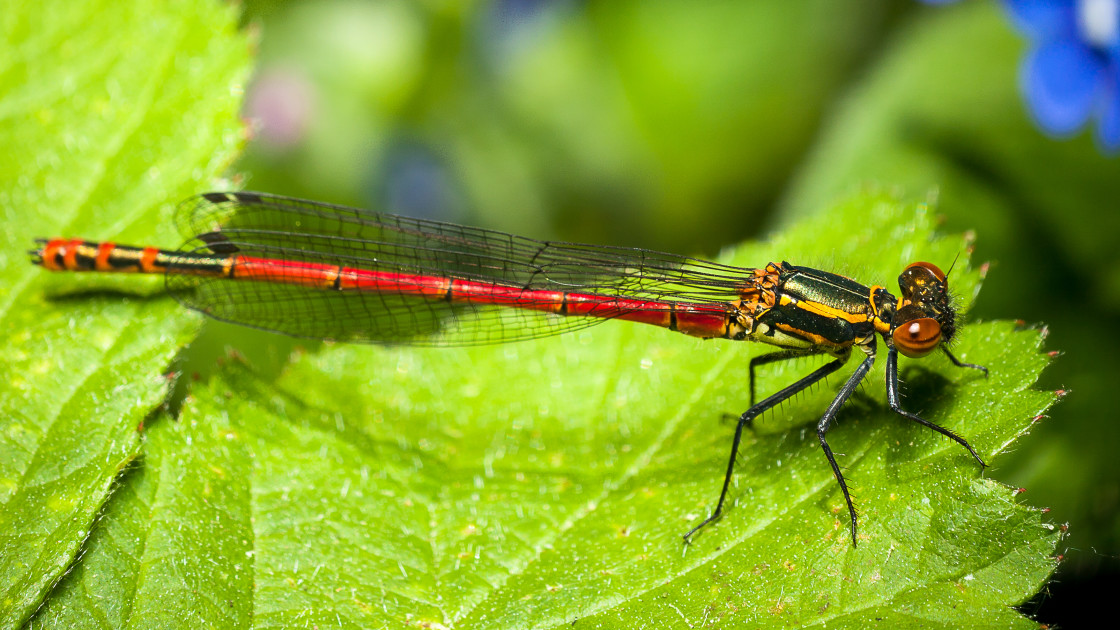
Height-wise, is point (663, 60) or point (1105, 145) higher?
point (663, 60)

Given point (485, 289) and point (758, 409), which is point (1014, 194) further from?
point (485, 289)

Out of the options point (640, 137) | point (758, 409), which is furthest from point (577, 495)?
point (640, 137)

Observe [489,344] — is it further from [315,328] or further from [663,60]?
[663,60]

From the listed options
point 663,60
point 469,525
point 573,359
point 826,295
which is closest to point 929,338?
point 826,295

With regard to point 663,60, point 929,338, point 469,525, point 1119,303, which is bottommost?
point 469,525

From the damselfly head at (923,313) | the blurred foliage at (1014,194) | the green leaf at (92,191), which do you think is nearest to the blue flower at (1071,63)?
the blurred foliage at (1014,194)
